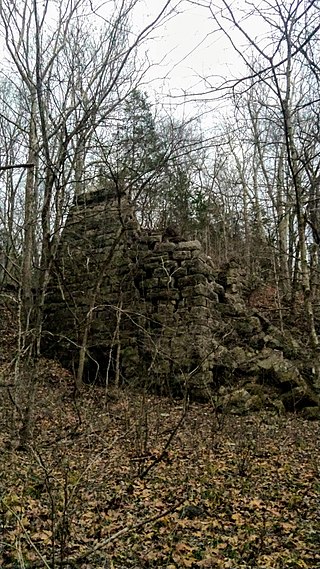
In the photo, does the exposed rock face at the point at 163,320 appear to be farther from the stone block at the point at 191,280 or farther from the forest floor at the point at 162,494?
the forest floor at the point at 162,494

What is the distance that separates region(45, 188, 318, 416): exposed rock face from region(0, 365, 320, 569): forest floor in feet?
3.40

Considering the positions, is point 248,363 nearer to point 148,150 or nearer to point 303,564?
point 148,150

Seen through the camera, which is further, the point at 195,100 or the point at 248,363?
the point at 248,363

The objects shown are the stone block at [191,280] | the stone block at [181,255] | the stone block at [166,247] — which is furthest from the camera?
the stone block at [166,247]

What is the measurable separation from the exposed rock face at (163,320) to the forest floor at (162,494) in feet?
3.40

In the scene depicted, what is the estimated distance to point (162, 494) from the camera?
421cm

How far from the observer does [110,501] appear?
13.2 feet

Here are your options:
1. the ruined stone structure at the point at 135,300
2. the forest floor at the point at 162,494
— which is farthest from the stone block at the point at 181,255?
the forest floor at the point at 162,494

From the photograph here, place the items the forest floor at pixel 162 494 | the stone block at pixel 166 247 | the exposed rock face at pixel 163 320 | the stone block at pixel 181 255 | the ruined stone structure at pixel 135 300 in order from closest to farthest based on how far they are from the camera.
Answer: the forest floor at pixel 162 494
the exposed rock face at pixel 163 320
the ruined stone structure at pixel 135 300
the stone block at pixel 181 255
the stone block at pixel 166 247

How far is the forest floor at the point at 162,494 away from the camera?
3059 millimetres

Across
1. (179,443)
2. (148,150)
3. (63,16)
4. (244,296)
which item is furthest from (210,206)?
(179,443)

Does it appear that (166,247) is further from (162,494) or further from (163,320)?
(162,494)

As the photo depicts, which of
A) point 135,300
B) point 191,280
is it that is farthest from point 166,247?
point 135,300

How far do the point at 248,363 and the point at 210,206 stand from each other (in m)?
8.76
